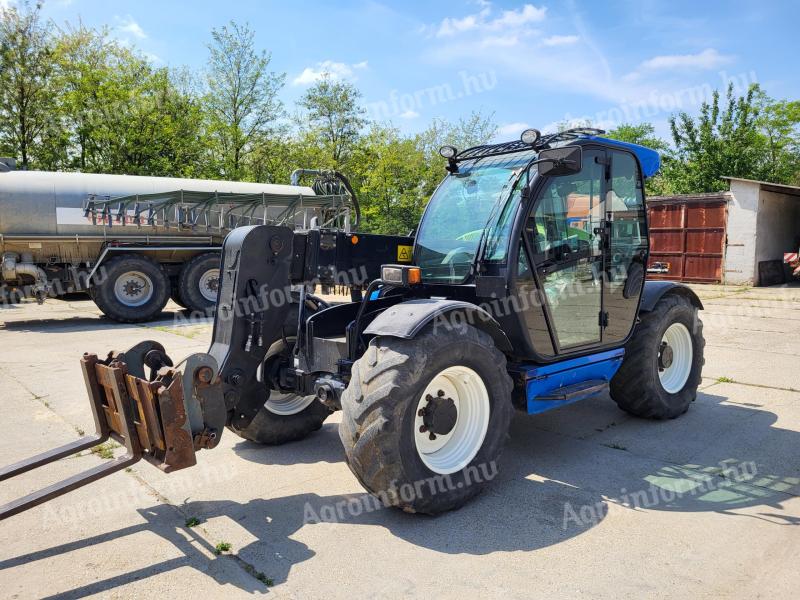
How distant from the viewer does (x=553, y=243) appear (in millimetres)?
4344

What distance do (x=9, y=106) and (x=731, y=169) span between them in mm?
29267

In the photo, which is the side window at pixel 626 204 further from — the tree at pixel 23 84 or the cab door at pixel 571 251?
the tree at pixel 23 84

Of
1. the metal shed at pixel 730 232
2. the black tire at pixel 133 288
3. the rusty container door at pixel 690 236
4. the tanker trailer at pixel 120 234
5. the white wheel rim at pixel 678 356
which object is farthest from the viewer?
the rusty container door at pixel 690 236

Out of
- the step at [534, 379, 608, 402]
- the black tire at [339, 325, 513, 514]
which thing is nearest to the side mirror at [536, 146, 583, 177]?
the black tire at [339, 325, 513, 514]

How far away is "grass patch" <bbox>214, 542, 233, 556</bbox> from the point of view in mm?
3191

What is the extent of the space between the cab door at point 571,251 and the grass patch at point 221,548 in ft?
8.42

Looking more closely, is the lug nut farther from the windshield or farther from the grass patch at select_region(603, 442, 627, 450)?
the grass patch at select_region(603, 442, 627, 450)

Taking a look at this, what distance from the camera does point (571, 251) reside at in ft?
14.7

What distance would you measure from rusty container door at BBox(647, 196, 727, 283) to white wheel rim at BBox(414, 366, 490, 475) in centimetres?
1619

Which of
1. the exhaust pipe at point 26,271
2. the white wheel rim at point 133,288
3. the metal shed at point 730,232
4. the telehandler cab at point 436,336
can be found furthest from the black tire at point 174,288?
the metal shed at point 730,232

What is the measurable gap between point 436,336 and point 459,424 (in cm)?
73

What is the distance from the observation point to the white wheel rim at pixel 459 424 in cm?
366

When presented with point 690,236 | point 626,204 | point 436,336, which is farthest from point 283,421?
point 690,236

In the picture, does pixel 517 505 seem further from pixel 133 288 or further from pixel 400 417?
pixel 133 288
